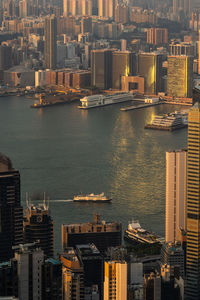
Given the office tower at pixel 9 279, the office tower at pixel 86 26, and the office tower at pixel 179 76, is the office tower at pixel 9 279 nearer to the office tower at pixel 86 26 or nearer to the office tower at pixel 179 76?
the office tower at pixel 179 76

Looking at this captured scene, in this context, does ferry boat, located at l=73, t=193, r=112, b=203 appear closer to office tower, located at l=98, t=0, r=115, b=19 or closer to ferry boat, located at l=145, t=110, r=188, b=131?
ferry boat, located at l=145, t=110, r=188, b=131

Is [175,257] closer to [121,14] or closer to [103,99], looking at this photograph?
[103,99]

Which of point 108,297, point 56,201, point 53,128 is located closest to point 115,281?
point 108,297

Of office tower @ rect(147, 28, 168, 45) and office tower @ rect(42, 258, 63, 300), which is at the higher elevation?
office tower @ rect(147, 28, 168, 45)

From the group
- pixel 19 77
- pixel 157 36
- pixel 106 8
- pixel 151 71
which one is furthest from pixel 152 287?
pixel 106 8

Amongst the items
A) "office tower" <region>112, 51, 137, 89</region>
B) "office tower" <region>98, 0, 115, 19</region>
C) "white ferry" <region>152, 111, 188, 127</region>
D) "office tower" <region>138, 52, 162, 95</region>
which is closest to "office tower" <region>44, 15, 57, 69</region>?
"office tower" <region>112, 51, 137, 89</region>

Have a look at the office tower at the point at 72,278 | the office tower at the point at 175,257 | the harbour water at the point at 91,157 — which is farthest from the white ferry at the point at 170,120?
the office tower at the point at 72,278
